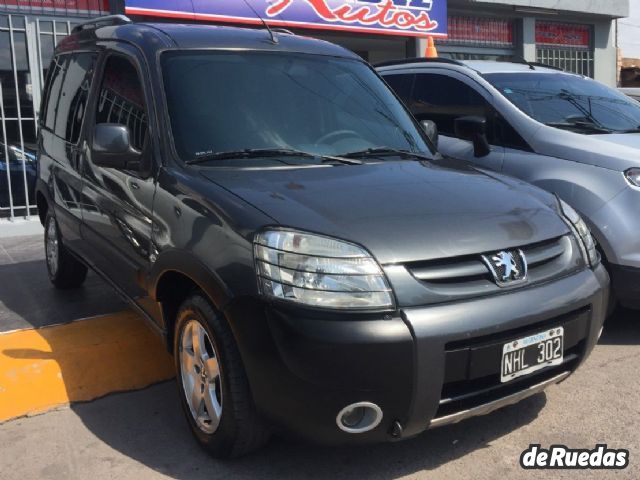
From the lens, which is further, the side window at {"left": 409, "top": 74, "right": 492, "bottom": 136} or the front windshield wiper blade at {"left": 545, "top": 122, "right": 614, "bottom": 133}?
the side window at {"left": 409, "top": 74, "right": 492, "bottom": 136}

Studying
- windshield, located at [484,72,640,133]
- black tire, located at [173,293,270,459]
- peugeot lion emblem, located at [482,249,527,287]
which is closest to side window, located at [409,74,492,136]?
windshield, located at [484,72,640,133]

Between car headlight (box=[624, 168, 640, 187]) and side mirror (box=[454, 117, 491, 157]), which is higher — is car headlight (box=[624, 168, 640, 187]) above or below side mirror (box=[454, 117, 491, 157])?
below

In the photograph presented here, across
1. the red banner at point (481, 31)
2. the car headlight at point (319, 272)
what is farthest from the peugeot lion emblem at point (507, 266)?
the red banner at point (481, 31)

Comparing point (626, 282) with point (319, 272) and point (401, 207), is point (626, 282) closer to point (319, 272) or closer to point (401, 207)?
point (401, 207)

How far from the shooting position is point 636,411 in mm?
3439

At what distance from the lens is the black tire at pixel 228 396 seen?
8.84 feet

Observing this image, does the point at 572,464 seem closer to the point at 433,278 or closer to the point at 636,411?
the point at 636,411

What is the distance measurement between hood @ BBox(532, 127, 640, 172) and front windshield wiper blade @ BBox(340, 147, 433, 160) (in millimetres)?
1341

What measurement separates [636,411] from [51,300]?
4048 mm

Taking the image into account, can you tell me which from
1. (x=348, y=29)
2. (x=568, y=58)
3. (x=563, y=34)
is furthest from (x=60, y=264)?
(x=568, y=58)

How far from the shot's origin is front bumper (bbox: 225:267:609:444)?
2.47m

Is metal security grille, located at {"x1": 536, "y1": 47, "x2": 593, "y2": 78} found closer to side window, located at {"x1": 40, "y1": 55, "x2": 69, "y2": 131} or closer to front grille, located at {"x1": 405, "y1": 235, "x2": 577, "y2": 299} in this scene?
side window, located at {"x1": 40, "y1": 55, "x2": 69, "y2": 131}

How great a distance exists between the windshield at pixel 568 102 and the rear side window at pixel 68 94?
3018 millimetres

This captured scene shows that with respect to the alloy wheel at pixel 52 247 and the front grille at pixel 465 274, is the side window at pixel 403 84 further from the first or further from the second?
the front grille at pixel 465 274
